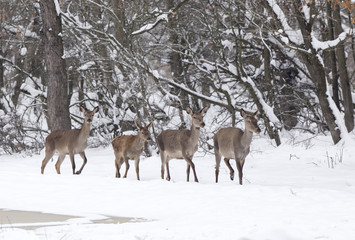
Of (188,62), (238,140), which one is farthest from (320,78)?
(238,140)

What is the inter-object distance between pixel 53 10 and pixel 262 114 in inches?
278

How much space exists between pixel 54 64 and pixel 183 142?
6644 mm

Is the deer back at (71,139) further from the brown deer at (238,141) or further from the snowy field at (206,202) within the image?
the brown deer at (238,141)

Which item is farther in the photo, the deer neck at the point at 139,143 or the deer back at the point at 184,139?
the deer neck at the point at 139,143

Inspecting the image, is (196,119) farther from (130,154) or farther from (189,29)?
(189,29)

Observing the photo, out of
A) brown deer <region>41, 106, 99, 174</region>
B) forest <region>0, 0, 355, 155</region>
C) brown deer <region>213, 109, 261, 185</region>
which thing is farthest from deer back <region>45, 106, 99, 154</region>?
brown deer <region>213, 109, 261, 185</region>

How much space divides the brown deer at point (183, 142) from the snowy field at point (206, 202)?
725 mm

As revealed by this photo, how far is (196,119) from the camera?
1258 cm

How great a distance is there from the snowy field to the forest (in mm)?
2942

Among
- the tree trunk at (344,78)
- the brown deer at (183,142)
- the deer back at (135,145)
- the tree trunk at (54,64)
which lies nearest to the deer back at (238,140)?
the brown deer at (183,142)

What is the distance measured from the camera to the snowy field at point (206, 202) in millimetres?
6352

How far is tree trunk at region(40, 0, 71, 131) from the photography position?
17594 mm

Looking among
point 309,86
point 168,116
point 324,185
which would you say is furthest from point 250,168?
point 309,86

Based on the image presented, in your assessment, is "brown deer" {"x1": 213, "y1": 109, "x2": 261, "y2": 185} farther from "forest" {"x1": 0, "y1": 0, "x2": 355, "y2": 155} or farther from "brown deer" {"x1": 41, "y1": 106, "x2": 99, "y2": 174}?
"forest" {"x1": 0, "y1": 0, "x2": 355, "y2": 155}
